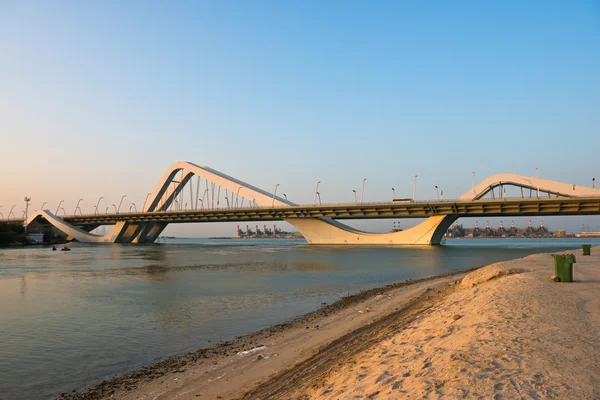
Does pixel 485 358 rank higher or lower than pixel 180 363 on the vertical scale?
higher

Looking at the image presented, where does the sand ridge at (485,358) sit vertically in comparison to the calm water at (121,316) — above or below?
above

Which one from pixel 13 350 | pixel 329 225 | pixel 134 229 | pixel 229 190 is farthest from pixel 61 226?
pixel 13 350

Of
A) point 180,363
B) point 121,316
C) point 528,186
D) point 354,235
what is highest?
point 528,186

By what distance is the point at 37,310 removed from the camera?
15820 millimetres

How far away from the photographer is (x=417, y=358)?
6.32 m

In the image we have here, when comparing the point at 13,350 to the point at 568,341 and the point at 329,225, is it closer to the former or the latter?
the point at 568,341

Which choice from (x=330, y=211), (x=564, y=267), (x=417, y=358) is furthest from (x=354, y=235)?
(x=417, y=358)

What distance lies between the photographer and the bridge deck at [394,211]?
60.7 m

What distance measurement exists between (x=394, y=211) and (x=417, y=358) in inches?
2644

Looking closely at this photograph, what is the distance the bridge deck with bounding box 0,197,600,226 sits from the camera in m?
60.7

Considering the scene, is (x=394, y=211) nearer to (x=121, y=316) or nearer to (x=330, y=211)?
(x=330, y=211)

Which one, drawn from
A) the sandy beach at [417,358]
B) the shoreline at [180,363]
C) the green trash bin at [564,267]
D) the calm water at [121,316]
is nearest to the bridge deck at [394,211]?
the calm water at [121,316]

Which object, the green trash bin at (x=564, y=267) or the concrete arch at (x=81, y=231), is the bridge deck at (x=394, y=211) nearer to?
the concrete arch at (x=81, y=231)

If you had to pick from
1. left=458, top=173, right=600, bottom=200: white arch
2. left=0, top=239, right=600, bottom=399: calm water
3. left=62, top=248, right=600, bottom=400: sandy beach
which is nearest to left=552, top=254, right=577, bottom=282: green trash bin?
left=62, top=248, right=600, bottom=400: sandy beach
